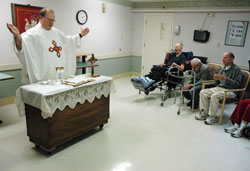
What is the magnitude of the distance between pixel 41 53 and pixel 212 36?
4390 mm

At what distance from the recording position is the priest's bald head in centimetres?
262

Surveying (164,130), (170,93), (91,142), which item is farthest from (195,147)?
(170,93)

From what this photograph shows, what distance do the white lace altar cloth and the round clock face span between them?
2685 millimetres

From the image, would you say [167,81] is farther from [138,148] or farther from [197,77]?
[138,148]

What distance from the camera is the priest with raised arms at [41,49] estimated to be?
258 cm

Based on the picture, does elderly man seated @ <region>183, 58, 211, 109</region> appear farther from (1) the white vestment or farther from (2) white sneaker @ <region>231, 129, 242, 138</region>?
(1) the white vestment

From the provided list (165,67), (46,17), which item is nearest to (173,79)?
(165,67)

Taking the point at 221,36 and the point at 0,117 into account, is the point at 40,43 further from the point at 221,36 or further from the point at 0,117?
the point at 221,36

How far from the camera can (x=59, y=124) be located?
7.99 feet

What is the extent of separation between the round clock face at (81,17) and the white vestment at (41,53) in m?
2.01

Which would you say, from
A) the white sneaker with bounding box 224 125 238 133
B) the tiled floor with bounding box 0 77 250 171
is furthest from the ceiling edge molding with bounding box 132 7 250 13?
the white sneaker with bounding box 224 125 238 133

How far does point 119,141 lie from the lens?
283cm

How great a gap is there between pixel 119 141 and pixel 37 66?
153 cm

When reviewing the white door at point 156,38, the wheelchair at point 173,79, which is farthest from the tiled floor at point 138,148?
the white door at point 156,38
